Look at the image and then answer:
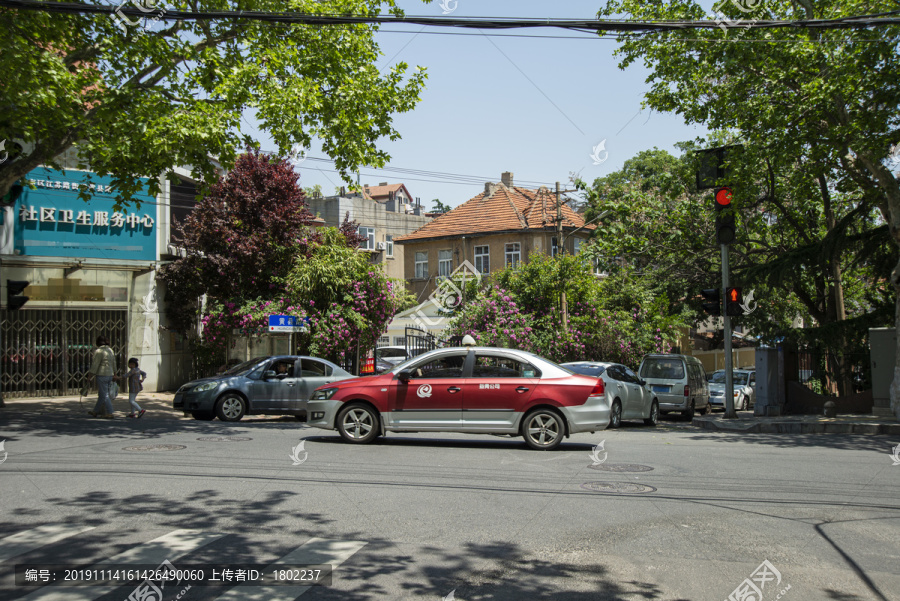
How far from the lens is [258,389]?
55.8 ft

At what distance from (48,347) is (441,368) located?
14.1 meters

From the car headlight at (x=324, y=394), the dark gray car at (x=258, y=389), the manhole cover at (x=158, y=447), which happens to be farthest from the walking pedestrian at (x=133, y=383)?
the car headlight at (x=324, y=394)

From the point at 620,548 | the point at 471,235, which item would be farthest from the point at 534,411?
the point at 471,235

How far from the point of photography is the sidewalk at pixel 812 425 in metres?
15.6

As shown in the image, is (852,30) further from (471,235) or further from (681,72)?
(471,235)

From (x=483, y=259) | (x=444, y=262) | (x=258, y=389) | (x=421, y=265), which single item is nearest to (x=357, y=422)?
(x=258, y=389)

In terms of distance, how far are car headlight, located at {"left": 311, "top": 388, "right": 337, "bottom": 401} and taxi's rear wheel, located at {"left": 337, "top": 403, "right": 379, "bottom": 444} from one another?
0.34 meters

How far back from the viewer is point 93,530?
6.31m

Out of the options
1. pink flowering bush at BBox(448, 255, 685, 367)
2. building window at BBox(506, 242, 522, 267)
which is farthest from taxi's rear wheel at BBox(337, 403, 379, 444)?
building window at BBox(506, 242, 522, 267)

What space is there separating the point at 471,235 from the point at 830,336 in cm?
2431

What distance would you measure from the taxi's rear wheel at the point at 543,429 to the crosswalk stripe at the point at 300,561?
5776 mm

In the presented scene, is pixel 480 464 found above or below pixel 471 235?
below

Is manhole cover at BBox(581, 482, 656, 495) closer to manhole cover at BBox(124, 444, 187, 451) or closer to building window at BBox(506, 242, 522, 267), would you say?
manhole cover at BBox(124, 444, 187, 451)

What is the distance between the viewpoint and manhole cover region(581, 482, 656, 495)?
8.32 m
